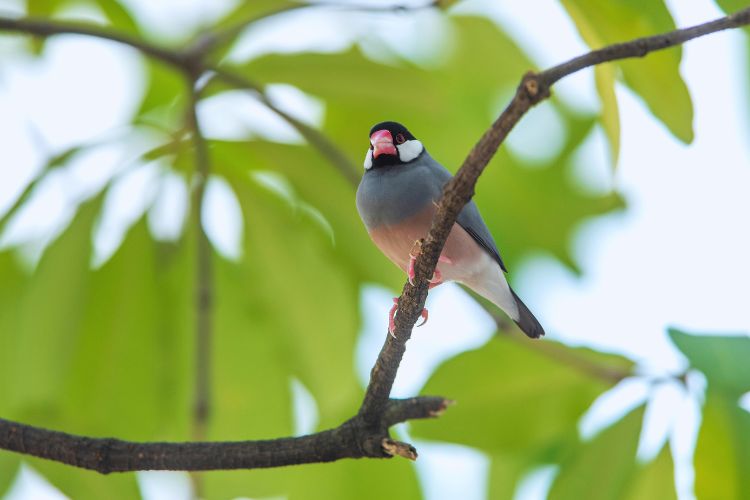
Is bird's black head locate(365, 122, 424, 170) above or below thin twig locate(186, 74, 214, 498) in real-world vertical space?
above

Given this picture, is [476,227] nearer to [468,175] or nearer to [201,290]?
[201,290]

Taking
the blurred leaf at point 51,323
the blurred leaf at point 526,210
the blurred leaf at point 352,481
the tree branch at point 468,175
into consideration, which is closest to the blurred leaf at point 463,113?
the blurred leaf at point 526,210

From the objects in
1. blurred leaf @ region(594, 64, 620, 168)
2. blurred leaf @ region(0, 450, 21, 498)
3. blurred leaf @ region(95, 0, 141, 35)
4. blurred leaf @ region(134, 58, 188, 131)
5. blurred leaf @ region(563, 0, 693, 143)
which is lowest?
blurred leaf @ region(0, 450, 21, 498)

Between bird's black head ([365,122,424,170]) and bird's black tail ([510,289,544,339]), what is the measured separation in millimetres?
587

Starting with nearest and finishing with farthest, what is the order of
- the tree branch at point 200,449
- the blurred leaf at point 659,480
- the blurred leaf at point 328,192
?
1. the tree branch at point 200,449
2. the blurred leaf at point 659,480
3. the blurred leaf at point 328,192

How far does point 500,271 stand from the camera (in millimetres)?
2912

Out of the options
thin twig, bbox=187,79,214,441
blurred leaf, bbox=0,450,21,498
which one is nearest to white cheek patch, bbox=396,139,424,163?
thin twig, bbox=187,79,214,441

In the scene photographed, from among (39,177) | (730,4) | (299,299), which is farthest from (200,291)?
(730,4)

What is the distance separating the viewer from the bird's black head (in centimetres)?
271

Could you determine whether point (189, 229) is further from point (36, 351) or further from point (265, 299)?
point (36, 351)

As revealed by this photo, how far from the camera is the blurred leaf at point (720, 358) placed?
7.01 feet

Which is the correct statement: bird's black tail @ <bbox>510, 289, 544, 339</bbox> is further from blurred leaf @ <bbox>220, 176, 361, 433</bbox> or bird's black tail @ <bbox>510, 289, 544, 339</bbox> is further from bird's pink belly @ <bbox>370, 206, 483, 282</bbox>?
blurred leaf @ <bbox>220, 176, 361, 433</bbox>

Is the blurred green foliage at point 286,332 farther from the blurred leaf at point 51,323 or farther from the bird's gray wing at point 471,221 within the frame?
the bird's gray wing at point 471,221

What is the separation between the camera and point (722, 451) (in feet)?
6.96
